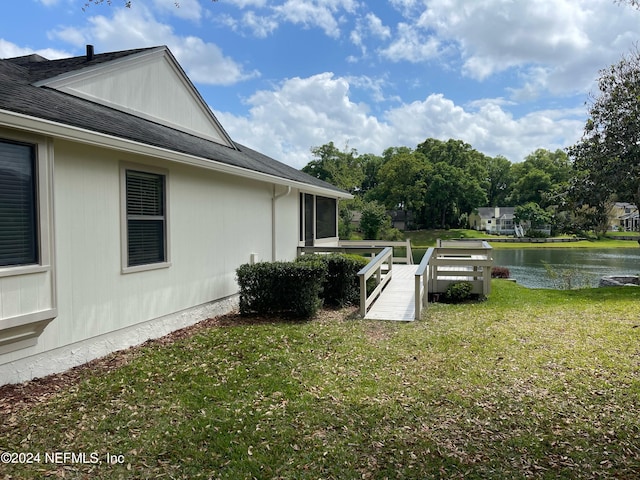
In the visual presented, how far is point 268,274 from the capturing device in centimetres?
724

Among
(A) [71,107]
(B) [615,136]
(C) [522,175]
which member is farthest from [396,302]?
(C) [522,175]

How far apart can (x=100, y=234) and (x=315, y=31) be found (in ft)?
45.6

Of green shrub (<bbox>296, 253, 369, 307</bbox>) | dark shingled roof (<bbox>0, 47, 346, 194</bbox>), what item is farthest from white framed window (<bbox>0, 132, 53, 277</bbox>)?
green shrub (<bbox>296, 253, 369, 307</bbox>)

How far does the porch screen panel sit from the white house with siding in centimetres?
415

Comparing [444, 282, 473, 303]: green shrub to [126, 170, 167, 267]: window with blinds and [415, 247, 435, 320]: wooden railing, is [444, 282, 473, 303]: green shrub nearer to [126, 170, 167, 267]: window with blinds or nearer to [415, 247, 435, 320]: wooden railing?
[415, 247, 435, 320]: wooden railing

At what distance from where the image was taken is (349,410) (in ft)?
12.7

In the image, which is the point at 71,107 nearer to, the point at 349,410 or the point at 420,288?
the point at 349,410

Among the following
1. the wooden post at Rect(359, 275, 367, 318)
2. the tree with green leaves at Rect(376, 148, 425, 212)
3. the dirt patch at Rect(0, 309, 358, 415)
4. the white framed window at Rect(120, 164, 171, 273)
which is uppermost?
the tree with green leaves at Rect(376, 148, 425, 212)

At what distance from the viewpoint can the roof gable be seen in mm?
6094

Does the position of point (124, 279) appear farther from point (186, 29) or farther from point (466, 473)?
point (186, 29)

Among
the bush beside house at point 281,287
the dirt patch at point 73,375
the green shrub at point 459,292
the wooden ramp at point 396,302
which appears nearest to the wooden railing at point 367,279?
the wooden ramp at point 396,302

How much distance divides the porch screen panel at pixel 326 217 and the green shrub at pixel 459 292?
4736mm

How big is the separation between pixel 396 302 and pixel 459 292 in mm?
1701

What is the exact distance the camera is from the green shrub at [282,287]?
719cm
